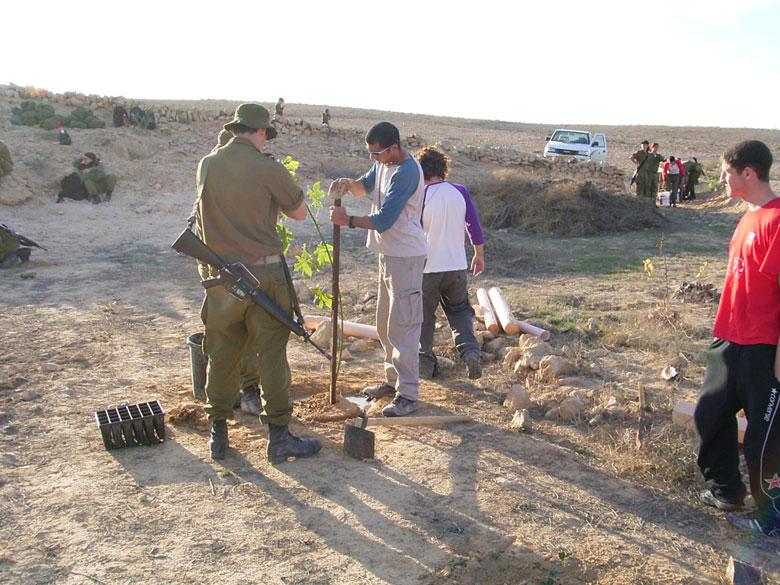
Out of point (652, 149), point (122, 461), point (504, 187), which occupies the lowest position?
point (122, 461)

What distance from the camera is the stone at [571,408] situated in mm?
4746

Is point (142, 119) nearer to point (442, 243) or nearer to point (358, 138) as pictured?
point (358, 138)

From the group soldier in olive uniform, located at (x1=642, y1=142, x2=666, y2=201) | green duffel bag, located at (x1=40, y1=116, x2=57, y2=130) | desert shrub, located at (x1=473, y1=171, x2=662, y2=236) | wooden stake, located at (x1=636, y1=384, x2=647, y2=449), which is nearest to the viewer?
wooden stake, located at (x1=636, y1=384, x2=647, y2=449)

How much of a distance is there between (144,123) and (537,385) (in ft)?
55.5

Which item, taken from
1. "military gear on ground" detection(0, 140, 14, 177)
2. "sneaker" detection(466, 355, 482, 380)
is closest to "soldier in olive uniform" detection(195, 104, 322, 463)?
"sneaker" detection(466, 355, 482, 380)

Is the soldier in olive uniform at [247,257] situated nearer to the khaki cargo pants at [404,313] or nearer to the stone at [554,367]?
the khaki cargo pants at [404,313]

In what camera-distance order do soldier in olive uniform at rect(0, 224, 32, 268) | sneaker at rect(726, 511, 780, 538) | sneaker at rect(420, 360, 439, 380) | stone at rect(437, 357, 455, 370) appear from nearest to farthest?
1. sneaker at rect(726, 511, 780, 538)
2. sneaker at rect(420, 360, 439, 380)
3. stone at rect(437, 357, 455, 370)
4. soldier in olive uniform at rect(0, 224, 32, 268)

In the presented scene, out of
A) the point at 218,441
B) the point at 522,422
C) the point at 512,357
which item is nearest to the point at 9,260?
the point at 218,441

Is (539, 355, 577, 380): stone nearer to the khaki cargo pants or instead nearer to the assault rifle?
the khaki cargo pants

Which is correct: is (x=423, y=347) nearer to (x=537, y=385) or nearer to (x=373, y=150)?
(x=537, y=385)

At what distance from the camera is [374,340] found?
658cm

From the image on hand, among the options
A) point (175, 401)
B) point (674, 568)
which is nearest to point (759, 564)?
point (674, 568)

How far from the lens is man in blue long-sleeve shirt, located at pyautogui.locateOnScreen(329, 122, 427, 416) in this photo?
14.1 ft

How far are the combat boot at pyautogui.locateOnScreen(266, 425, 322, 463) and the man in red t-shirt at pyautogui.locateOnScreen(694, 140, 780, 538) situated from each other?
228cm
